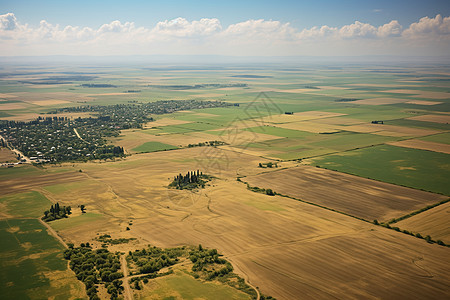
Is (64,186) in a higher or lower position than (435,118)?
lower

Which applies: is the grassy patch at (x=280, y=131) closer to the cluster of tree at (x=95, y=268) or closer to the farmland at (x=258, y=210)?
the farmland at (x=258, y=210)

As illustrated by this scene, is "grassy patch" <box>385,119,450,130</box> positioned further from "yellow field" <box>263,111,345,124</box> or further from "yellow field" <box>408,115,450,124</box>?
"yellow field" <box>263,111,345,124</box>

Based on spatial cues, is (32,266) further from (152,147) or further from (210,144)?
(210,144)

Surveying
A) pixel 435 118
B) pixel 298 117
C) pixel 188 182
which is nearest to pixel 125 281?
pixel 188 182

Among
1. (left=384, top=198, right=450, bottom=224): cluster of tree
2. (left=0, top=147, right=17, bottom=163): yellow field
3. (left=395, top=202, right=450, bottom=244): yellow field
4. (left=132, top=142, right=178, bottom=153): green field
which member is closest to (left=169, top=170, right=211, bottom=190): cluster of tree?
(left=132, top=142, right=178, bottom=153): green field

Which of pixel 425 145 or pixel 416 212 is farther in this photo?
pixel 425 145

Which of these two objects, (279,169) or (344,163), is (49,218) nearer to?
(279,169)

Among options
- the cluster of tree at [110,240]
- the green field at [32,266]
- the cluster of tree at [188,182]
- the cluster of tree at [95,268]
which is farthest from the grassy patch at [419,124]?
the green field at [32,266]
